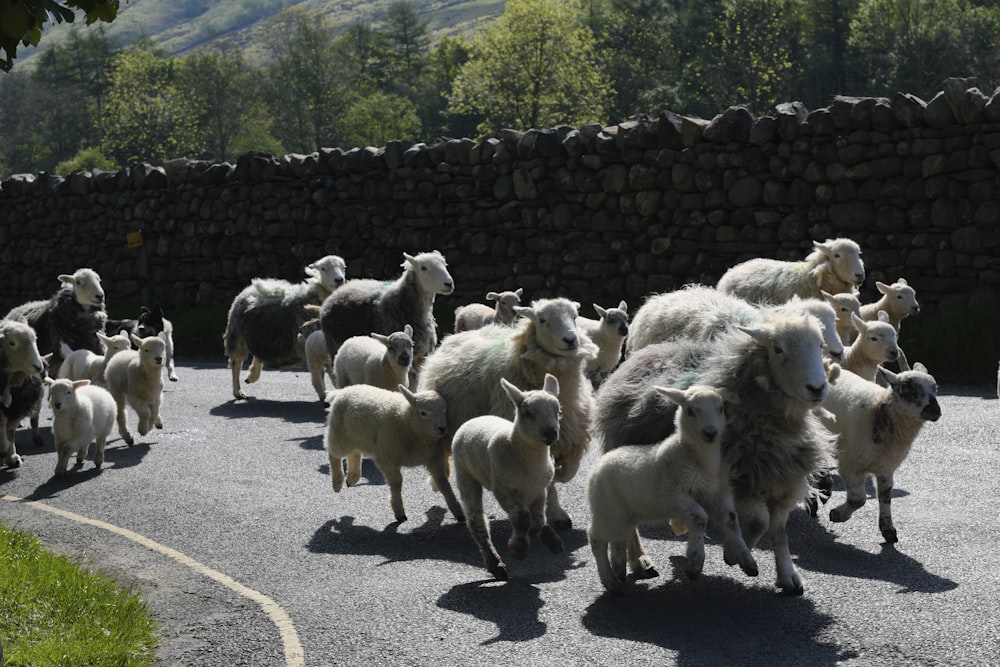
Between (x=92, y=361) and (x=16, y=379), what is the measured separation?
1.94 metres

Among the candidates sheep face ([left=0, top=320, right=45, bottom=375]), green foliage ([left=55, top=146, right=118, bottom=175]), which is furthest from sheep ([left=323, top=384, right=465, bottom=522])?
green foliage ([left=55, top=146, right=118, bottom=175])

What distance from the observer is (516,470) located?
738cm

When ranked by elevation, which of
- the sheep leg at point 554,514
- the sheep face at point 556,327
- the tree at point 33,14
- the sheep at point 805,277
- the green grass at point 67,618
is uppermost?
the tree at point 33,14

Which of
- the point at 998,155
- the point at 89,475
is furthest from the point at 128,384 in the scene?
the point at 998,155

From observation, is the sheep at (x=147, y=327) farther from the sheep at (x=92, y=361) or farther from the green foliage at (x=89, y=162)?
the green foliage at (x=89, y=162)

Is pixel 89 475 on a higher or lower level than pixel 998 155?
lower

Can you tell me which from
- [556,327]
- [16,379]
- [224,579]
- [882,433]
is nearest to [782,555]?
[882,433]

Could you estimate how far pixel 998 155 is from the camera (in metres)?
15.2

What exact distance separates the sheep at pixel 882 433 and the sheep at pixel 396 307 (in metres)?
5.74

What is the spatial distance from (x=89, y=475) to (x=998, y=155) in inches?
430

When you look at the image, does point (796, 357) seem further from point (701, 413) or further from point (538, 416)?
point (538, 416)

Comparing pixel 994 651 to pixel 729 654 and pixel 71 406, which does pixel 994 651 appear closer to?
pixel 729 654

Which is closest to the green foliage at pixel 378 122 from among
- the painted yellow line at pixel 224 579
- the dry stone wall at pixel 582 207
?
the dry stone wall at pixel 582 207

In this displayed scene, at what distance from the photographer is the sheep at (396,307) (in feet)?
43.7
